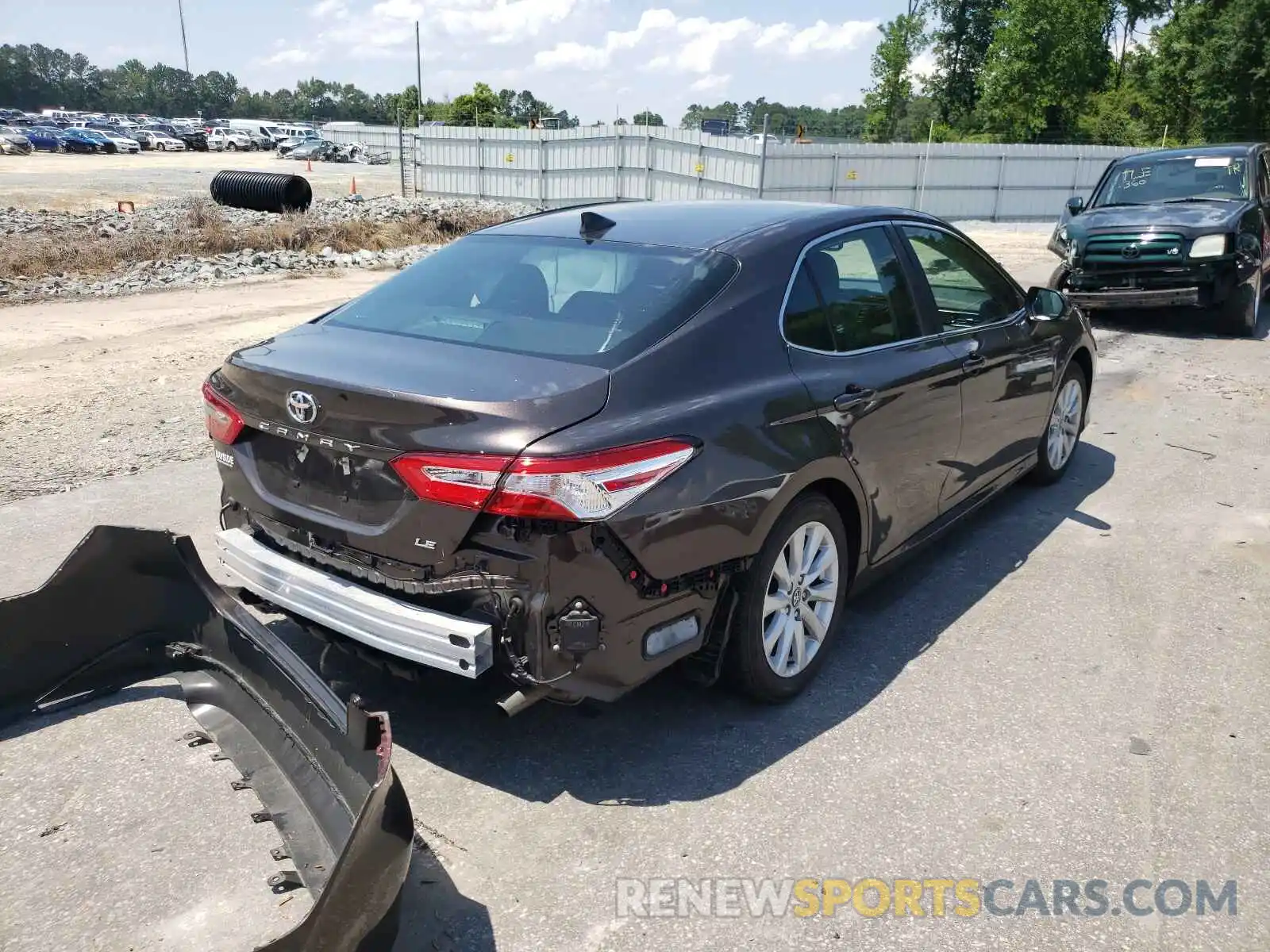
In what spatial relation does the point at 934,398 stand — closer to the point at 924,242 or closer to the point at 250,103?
the point at 924,242

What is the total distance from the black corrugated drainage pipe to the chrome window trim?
18.5 metres

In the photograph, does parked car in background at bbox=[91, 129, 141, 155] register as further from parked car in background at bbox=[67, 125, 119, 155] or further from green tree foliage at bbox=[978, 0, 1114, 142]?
green tree foliage at bbox=[978, 0, 1114, 142]

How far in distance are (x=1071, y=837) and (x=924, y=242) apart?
2.69 meters

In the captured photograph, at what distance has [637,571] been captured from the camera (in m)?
2.96

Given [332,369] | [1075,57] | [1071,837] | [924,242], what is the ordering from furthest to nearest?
[1075,57] → [924,242] → [332,369] → [1071,837]

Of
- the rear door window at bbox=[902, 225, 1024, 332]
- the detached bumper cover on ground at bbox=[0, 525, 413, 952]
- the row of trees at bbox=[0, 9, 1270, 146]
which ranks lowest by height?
the detached bumper cover on ground at bbox=[0, 525, 413, 952]

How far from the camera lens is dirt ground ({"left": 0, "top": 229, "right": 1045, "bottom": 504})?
6.47 meters

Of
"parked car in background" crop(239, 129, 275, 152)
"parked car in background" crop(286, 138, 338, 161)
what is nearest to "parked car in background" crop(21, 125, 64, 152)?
"parked car in background" crop(239, 129, 275, 152)

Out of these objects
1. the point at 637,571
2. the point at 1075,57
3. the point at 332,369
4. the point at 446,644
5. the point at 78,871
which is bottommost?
the point at 78,871

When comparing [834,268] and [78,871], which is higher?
[834,268]

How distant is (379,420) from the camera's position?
3008 millimetres

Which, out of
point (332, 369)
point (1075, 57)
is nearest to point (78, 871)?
point (332, 369)

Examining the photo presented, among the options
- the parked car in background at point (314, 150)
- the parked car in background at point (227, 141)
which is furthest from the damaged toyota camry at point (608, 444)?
the parked car in background at point (227, 141)

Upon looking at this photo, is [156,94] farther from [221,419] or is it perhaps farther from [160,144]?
[221,419]
